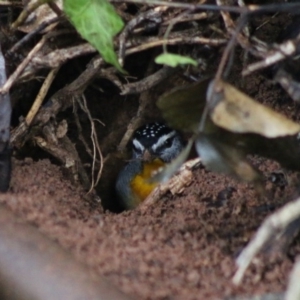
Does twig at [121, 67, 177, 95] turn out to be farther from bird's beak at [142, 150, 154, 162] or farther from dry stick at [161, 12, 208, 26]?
bird's beak at [142, 150, 154, 162]

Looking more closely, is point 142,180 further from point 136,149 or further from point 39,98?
point 39,98

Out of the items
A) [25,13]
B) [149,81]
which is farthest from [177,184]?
[25,13]

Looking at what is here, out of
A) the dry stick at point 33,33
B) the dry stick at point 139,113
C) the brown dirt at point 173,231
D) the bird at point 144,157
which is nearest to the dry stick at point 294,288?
the brown dirt at point 173,231

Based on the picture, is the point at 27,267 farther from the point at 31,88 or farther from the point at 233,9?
the point at 31,88

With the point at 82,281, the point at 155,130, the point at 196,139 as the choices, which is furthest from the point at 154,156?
the point at 82,281

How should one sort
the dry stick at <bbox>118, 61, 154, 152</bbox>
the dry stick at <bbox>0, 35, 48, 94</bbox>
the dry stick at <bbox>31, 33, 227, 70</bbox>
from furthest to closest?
the dry stick at <bbox>118, 61, 154, 152</bbox>, the dry stick at <bbox>31, 33, 227, 70</bbox>, the dry stick at <bbox>0, 35, 48, 94</bbox>

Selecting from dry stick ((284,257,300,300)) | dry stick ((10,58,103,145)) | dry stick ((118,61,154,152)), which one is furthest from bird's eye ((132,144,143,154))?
dry stick ((284,257,300,300))

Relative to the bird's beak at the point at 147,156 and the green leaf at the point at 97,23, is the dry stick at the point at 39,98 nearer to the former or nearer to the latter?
the green leaf at the point at 97,23
